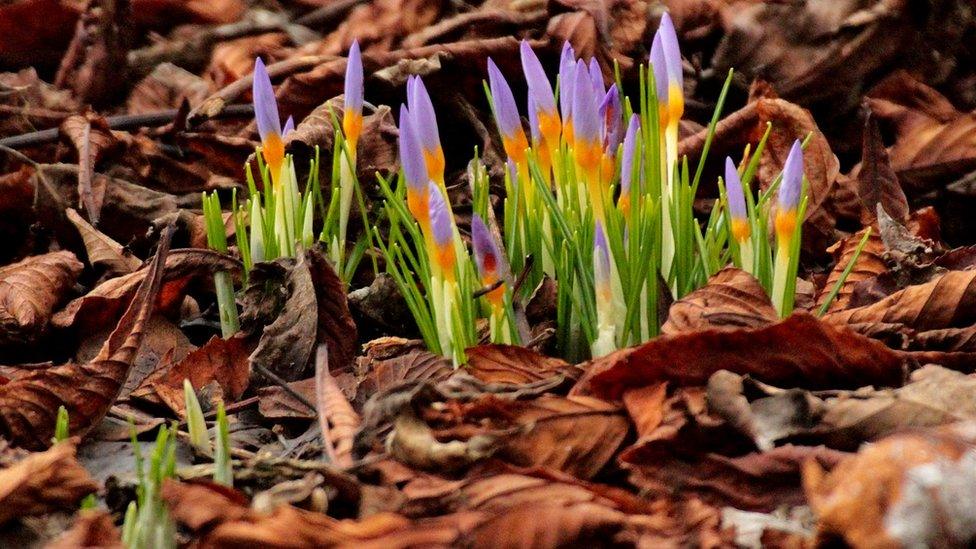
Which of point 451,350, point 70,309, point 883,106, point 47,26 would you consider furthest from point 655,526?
point 47,26

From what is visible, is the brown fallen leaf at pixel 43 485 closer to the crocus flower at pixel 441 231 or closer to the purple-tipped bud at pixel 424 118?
the crocus flower at pixel 441 231

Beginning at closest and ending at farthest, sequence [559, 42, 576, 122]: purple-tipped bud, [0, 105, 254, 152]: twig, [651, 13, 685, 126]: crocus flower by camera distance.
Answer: [559, 42, 576, 122]: purple-tipped bud → [651, 13, 685, 126]: crocus flower → [0, 105, 254, 152]: twig

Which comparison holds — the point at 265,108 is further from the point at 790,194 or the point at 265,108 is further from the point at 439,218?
the point at 790,194

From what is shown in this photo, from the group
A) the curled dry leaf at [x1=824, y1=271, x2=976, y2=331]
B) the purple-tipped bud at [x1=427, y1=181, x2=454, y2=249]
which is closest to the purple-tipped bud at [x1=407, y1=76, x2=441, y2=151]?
the purple-tipped bud at [x1=427, y1=181, x2=454, y2=249]

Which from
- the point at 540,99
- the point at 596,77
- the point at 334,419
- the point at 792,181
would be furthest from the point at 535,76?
the point at 334,419

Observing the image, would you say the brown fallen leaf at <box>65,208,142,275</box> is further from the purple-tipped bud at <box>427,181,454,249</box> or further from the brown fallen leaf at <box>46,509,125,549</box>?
the brown fallen leaf at <box>46,509,125,549</box>

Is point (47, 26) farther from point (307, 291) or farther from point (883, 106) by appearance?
point (883, 106)
